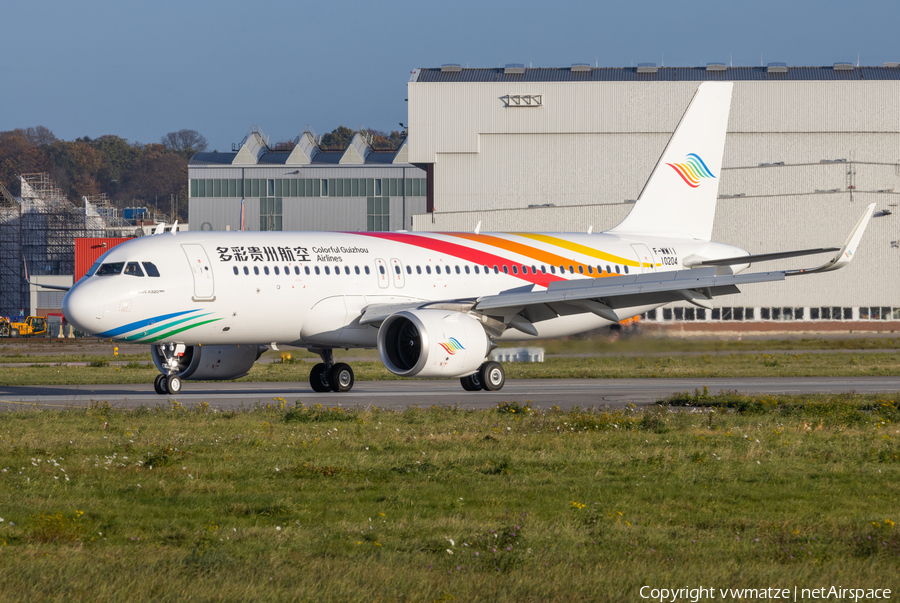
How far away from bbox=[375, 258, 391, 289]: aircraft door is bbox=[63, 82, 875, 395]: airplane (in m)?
0.04

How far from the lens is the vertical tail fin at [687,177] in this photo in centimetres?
3450

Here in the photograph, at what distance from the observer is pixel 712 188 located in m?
35.5

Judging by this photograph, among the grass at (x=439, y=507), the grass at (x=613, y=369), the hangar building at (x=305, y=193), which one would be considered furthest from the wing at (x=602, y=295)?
the hangar building at (x=305, y=193)

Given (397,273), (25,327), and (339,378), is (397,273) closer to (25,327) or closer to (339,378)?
(339,378)

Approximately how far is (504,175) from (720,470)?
62800 millimetres

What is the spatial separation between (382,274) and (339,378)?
3.20 metres

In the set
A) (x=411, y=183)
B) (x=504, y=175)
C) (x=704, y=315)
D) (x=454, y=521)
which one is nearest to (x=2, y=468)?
(x=454, y=521)

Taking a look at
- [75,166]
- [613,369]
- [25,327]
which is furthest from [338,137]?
[613,369]

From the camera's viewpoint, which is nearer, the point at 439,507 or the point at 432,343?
the point at 439,507

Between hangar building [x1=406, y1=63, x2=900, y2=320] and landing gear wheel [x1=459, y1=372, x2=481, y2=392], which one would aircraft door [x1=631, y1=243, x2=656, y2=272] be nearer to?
landing gear wheel [x1=459, y1=372, x2=481, y2=392]

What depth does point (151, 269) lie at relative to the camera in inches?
966

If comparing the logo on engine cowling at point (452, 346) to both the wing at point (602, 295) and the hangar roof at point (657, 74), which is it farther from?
the hangar roof at point (657, 74)

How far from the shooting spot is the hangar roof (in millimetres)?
73875

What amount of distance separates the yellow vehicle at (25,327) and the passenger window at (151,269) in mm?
66686
